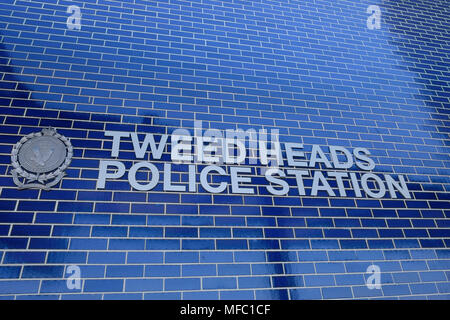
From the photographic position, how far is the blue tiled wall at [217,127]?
2.68m

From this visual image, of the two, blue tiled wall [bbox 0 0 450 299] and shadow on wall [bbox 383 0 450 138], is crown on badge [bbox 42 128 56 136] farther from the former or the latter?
shadow on wall [bbox 383 0 450 138]

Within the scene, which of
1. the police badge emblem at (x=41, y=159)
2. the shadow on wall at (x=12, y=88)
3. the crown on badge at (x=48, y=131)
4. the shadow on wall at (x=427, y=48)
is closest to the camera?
the police badge emblem at (x=41, y=159)

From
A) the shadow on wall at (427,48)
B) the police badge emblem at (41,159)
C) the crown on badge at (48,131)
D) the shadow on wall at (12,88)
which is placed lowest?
the police badge emblem at (41,159)

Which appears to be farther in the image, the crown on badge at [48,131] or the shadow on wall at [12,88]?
the shadow on wall at [12,88]

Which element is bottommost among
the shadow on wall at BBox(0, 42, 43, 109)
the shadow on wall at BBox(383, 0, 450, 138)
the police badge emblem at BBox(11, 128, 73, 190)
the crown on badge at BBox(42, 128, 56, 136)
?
the police badge emblem at BBox(11, 128, 73, 190)

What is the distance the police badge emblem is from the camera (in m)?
2.81

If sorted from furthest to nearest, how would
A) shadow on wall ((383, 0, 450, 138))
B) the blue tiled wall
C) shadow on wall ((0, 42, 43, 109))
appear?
shadow on wall ((383, 0, 450, 138))
shadow on wall ((0, 42, 43, 109))
the blue tiled wall

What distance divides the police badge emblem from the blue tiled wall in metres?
0.07

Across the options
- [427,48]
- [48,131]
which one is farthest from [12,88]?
[427,48]

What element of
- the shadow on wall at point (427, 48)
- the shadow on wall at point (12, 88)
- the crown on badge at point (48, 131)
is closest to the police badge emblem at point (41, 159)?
the crown on badge at point (48, 131)

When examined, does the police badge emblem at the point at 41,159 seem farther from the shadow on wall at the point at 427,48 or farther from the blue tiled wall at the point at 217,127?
the shadow on wall at the point at 427,48

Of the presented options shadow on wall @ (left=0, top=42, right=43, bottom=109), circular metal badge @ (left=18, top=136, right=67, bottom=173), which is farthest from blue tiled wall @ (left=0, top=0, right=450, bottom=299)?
circular metal badge @ (left=18, top=136, right=67, bottom=173)

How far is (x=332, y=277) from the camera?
9.71 feet

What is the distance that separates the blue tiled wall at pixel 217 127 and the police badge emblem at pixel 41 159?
2.8 inches
